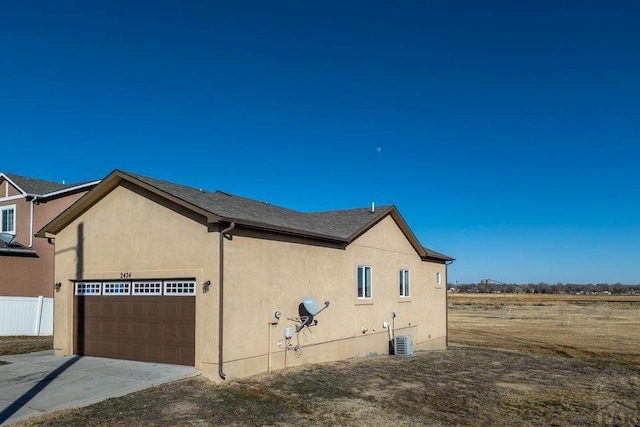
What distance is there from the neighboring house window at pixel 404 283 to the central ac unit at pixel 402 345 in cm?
238

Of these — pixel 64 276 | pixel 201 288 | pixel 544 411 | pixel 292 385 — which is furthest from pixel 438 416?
pixel 64 276

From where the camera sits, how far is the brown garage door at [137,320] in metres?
12.8

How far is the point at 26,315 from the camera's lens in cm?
2358

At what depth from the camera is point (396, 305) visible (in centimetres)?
2119

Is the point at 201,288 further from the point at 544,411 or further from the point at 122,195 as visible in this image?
the point at 544,411

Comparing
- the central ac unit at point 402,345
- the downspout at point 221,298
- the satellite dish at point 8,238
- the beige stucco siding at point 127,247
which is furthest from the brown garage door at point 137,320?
the satellite dish at point 8,238

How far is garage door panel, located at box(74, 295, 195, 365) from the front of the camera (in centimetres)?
1280

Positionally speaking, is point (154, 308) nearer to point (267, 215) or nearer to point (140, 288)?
point (140, 288)

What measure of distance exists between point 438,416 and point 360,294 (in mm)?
8837

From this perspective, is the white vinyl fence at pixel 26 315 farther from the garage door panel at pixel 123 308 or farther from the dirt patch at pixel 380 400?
the dirt patch at pixel 380 400

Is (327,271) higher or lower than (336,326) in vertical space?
higher

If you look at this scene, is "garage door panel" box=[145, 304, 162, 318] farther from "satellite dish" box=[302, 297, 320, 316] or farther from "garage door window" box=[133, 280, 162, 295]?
"satellite dish" box=[302, 297, 320, 316]

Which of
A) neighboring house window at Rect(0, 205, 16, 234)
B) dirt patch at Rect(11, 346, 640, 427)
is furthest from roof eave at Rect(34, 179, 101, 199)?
dirt patch at Rect(11, 346, 640, 427)

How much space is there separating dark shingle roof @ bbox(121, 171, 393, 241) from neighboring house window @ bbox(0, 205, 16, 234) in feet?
55.5
